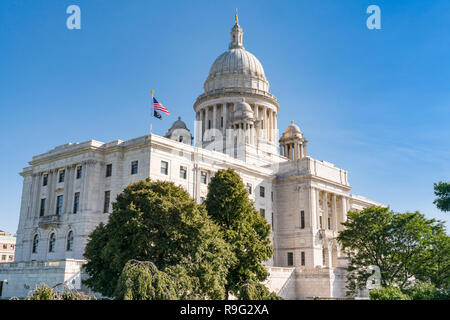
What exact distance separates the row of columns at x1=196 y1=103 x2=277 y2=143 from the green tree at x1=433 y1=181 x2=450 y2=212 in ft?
146

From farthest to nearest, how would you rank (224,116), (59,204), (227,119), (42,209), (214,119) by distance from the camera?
(214,119) < (224,116) < (227,119) < (42,209) < (59,204)

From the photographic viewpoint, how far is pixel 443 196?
4916 centimetres

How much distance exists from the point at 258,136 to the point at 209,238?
55405 millimetres

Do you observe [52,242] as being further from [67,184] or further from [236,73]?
[236,73]

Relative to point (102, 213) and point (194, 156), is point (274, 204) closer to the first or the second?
point (194, 156)

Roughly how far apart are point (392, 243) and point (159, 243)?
28768 mm

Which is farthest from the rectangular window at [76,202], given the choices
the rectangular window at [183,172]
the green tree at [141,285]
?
the green tree at [141,285]

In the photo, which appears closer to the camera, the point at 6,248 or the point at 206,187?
→ the point at 206,187

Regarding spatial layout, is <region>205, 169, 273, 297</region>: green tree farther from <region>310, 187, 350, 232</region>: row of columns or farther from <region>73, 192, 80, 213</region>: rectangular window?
<region>310, 187, 350, 232</region>: row of columns

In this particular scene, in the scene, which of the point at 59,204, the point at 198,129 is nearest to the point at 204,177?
the point at 59,204

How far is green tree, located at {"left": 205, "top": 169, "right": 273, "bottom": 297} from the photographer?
1618 inches
